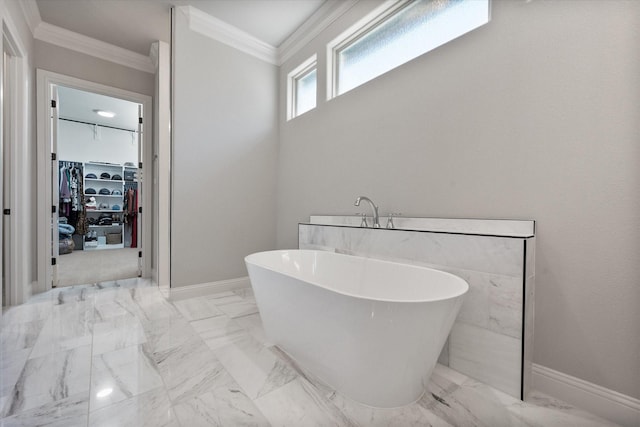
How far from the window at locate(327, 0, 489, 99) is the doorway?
4113 mm

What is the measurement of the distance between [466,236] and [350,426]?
988 mm

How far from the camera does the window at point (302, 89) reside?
2.89 m

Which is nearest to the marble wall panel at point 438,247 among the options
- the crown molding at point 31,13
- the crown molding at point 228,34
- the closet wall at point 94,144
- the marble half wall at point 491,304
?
the marble half wall at point 491,304

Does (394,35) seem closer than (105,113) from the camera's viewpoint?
Yes

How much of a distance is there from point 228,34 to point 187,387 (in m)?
3.00

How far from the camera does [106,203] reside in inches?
248

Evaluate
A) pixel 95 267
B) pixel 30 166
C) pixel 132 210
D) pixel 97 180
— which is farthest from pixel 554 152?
pixel 97 180

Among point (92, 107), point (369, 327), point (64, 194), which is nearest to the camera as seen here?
point (369, 327)

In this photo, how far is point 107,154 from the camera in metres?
6.18

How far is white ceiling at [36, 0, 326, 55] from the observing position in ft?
7.77

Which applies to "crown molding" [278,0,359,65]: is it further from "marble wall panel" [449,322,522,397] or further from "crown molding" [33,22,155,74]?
"marble wall panel" [449,322,522,397]

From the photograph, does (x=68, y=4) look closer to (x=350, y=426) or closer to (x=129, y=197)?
(x=350, y=426)

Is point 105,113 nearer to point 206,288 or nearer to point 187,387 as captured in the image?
point 206,288

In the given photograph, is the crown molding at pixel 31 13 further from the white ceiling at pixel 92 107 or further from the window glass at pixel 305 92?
the window glass at pixel 305 92
